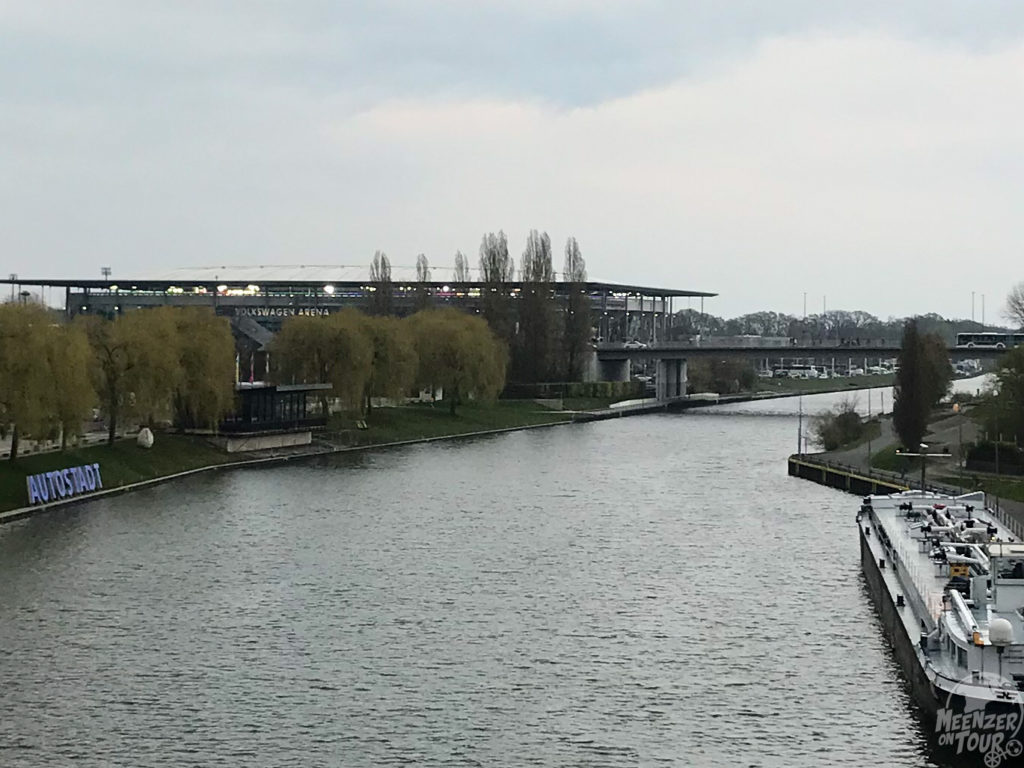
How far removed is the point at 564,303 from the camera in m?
129

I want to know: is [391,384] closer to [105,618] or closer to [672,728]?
[105,618]

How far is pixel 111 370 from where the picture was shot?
66750 mm

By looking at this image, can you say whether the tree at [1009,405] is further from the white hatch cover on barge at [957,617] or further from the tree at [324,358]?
the tree at [324,358]

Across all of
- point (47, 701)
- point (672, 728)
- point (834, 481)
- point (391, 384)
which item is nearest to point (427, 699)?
point (672, 728)

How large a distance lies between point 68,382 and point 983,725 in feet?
134

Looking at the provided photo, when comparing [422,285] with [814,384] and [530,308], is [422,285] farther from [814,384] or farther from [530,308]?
[814,384]

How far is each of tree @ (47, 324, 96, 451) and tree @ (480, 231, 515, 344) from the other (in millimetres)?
63640

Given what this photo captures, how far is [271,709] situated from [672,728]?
7757mm

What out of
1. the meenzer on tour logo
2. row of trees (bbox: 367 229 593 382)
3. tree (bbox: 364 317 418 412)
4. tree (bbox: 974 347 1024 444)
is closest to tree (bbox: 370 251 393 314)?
row of trees (bbox: 367 229 593 382)

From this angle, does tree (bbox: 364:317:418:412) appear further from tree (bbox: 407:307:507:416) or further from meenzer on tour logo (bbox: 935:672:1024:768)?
meenzer on tour logo (bbox: 935:672:1024:768)

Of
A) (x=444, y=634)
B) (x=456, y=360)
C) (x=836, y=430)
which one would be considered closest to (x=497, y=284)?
(x=456, y=360)

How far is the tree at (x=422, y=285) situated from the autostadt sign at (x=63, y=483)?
6627 cm

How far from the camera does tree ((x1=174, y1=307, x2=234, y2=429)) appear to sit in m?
70.4

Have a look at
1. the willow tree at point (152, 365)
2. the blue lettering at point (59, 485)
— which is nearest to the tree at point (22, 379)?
the blue lettering at point (59, 485)
